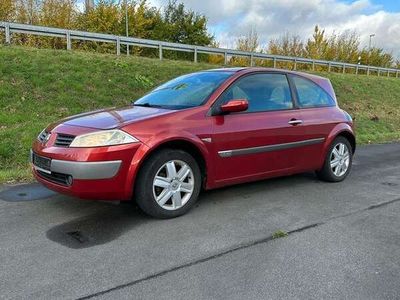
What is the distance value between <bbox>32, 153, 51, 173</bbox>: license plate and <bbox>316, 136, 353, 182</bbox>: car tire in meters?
3.78

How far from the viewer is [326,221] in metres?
4.80

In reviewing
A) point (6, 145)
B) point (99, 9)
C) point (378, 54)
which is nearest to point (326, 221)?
point (6, 145)

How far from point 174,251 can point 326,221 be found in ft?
5.85

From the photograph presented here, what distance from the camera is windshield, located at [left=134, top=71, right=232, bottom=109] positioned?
5.21 m

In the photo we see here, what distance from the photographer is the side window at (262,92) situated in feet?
17.7

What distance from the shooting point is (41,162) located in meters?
4.68

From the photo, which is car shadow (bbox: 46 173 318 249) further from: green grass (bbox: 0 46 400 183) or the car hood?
green grass (bbox: 0 46 400 183)

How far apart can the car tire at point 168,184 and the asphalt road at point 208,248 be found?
138 mm

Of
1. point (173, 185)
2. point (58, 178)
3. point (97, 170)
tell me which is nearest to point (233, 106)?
point (173, 185)

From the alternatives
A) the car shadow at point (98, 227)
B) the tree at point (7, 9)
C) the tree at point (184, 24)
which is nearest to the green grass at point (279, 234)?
the car shadow at point (98, 227)

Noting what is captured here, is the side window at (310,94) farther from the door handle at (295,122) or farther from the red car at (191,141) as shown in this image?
the door handle at (295,122)

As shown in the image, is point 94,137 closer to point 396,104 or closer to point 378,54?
point 396,104

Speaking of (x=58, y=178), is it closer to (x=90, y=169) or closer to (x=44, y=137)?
(x=90, y=169)

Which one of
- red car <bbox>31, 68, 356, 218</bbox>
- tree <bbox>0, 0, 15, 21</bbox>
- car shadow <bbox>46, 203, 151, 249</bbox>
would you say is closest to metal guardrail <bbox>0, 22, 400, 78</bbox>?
tree <bbox>0, 0, 15, 21</bbox>
